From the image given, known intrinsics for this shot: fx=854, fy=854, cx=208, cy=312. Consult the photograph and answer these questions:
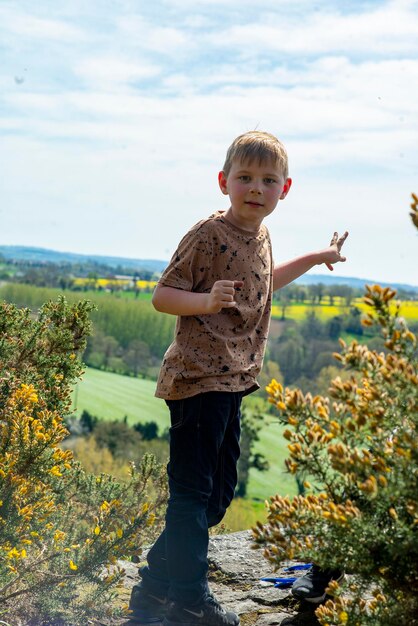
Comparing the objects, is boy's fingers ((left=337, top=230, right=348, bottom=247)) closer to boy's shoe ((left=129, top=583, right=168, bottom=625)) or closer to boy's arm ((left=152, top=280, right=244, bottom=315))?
boy's arm ((left=152, top=280, right=244, bottom=315))

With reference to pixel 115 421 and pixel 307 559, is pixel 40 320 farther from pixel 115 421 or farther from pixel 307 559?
pixel 115 421

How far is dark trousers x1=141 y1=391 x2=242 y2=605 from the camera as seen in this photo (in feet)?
11.7

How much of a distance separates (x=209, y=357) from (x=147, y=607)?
4.21 feet

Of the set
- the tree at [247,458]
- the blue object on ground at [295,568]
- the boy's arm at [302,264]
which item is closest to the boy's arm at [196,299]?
the boy's arm at [302,264]

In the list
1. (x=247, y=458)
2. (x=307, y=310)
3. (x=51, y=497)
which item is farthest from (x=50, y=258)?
(x=51, y=497)

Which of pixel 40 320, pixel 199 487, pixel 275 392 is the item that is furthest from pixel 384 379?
pixel 40 320

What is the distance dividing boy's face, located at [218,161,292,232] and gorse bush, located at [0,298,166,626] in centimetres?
132

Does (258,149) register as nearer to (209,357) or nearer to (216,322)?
(216,322)

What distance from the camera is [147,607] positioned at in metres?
3.98

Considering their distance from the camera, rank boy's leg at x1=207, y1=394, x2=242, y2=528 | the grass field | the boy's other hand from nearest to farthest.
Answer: the boy's other hand
boy's leg at x1=207, y1=394, x2=242, y2=528
the grass field

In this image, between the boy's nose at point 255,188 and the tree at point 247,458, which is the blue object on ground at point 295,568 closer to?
the boy's nose at point 255,188

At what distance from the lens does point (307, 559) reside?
243 centimetres

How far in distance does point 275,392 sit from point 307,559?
1.63 feet

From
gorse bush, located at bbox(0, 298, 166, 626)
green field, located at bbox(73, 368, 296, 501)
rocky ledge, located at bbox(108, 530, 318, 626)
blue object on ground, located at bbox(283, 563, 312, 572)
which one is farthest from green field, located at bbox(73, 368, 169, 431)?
blue object on ground, located at bbox(283, 563, 312, 572)
